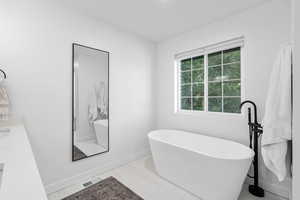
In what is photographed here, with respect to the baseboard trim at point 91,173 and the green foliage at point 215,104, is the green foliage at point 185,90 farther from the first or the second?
the baseboard trim at point 91,173

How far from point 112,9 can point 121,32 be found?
1.87ft

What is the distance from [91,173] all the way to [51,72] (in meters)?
1.59

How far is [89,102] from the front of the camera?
2.26 meters

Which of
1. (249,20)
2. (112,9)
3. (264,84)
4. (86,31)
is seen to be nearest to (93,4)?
(112,9)

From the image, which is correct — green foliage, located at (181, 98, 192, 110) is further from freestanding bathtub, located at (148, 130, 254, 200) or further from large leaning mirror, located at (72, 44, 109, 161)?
large leaning mirror, located at (72, 44, 109, 161)

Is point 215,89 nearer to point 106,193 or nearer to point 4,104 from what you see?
point 106,193

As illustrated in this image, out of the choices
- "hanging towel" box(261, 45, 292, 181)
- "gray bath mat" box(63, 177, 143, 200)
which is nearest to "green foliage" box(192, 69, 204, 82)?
"hanging towel" box(261, 45, 292, 181)

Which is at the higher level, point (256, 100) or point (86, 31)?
point (86, 31)

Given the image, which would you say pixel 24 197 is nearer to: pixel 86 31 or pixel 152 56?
pixel 86 31

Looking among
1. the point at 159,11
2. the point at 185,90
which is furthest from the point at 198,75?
the point at 159,11

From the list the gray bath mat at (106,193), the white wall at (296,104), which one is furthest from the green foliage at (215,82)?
the white wall at (296,104)

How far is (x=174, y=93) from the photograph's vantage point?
3.01 metres

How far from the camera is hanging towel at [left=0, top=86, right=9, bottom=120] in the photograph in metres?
1.47

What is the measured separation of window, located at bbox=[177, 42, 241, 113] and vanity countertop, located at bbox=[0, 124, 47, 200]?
2.55 m
